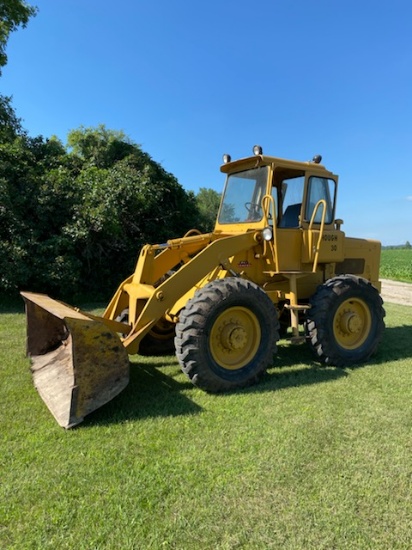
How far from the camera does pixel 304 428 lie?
11.9 ft

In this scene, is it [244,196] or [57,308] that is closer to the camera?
[57,308]

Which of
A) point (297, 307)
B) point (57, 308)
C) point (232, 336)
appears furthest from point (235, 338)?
point (57, 308)

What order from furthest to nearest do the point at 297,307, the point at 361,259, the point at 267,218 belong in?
the point at 361,259 → the point at 267,218 → the point at 297,307

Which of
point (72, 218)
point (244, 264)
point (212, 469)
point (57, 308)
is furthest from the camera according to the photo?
point (72, 218)

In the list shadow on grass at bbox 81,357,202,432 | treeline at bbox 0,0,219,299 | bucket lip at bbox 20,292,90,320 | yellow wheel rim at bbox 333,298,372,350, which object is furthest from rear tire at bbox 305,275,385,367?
treeline at bbox 0,0,219,299

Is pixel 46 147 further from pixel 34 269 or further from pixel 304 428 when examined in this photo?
pixel 304 428

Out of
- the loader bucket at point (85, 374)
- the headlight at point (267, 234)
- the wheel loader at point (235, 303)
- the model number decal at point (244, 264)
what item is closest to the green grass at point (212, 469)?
the loader bucket at point (85, 374)

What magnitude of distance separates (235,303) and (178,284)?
2.24ft

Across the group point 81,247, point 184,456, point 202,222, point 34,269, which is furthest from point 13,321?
point 202,222

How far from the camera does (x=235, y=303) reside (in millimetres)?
4633

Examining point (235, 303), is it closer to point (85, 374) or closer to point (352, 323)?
point (85, 374)

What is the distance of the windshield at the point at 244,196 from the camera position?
222 inches

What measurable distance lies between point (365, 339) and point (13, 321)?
21.2 feet

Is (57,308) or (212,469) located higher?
(57,308)
